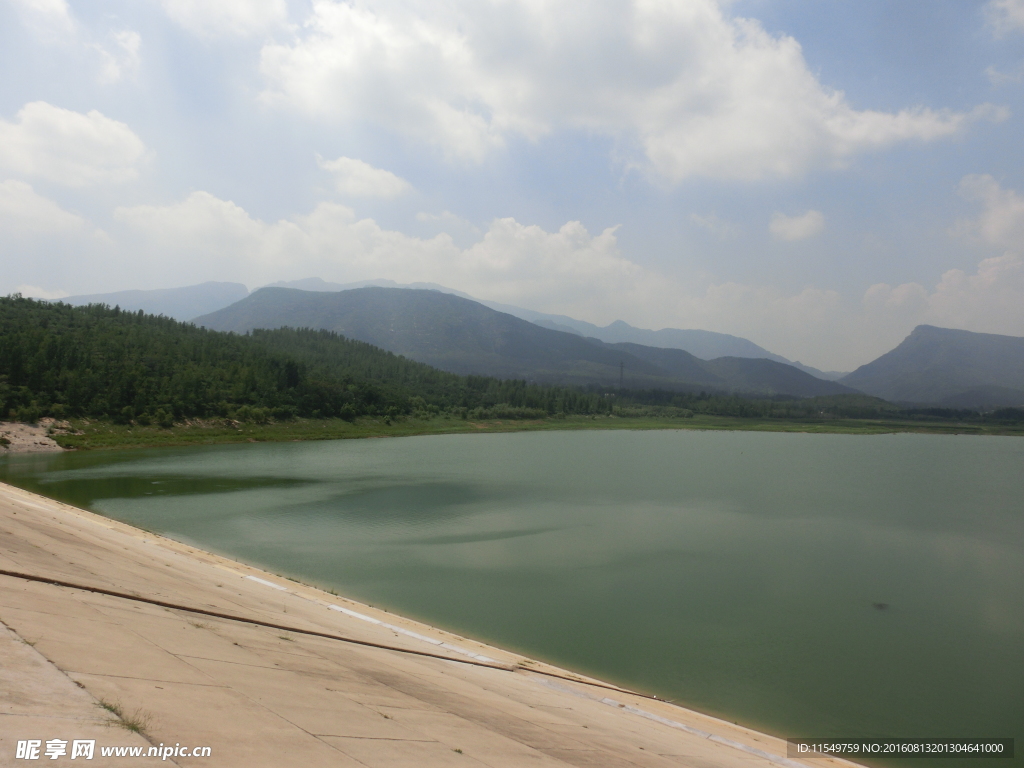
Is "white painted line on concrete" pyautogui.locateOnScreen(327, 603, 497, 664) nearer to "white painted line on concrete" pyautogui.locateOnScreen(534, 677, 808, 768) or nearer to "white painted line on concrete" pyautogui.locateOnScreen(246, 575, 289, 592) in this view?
"white painted line on concrete" pyautogui.locateOnScreen(534, 677, 808, 768)

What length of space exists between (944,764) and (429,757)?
8.79m

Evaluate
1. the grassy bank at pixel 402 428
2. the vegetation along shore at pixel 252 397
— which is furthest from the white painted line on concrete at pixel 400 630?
the grassy bank at pixel 402 428

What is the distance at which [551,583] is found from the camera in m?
14.7

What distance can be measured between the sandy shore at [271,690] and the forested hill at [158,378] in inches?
1619

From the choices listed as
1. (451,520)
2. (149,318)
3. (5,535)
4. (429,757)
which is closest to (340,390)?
(149,318)

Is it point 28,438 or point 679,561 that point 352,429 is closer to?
point 28,438

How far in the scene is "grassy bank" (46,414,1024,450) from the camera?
4034cm

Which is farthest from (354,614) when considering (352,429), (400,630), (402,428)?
(402,428)

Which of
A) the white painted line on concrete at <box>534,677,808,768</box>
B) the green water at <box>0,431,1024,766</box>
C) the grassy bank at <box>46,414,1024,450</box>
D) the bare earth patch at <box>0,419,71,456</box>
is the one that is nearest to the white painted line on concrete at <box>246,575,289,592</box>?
the green water at <box>0,431,1024,766</box>

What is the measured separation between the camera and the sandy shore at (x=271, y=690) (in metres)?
2.87

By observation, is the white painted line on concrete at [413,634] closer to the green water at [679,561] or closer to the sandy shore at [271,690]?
the sandy shore at [271,690]

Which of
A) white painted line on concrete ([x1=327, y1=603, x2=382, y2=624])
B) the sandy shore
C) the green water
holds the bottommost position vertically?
the green water

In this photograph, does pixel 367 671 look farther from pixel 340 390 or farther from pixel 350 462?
pixel 340 390

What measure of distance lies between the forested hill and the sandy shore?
41.1 meters
